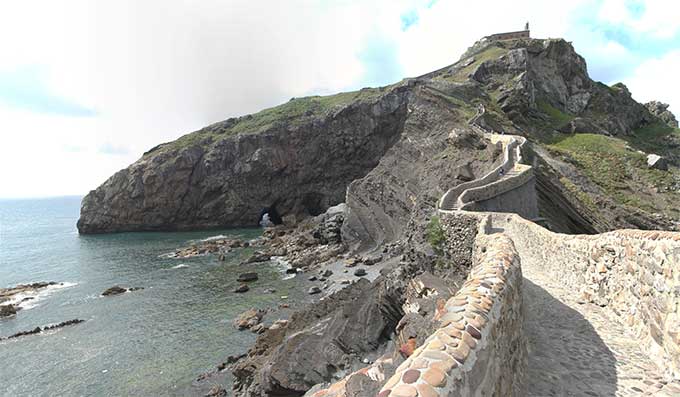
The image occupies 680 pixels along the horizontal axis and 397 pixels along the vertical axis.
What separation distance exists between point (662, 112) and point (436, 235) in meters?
95.1

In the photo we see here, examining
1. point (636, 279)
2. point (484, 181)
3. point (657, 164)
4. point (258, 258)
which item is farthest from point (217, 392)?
point (657, 164)

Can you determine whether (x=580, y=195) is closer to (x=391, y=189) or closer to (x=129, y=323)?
(x=391, y=189)

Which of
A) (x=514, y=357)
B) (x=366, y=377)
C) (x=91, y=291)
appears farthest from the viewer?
(x=91, y=291)

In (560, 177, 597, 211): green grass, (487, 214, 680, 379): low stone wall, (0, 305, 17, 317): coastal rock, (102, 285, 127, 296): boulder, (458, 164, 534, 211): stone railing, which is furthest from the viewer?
(102, 285, 127, 296): boulder

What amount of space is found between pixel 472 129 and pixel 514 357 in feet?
160

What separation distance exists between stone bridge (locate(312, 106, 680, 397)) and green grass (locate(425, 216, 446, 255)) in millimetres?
7822

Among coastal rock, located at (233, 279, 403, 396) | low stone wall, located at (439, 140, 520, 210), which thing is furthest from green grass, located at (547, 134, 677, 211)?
coastal rock, located at (233, 279, 403, 396)

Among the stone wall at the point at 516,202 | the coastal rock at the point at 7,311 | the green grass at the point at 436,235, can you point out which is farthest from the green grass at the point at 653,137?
the coastal rock at the point at 7,311

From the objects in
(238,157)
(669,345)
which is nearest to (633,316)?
(669,345)

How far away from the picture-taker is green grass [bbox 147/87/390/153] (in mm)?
94819

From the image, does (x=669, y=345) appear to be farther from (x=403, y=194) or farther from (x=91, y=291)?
(x=91, y=291)

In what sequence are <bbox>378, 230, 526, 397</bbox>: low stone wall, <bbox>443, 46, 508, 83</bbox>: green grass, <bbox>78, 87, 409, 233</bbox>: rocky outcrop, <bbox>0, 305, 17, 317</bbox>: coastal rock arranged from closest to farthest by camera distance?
<bbox>378, 230, 526, 397</bbox>: low stone wall < <bbox>0, 305, 17, 317</bbox>: coastal rock < <bbox>443, 46, 508, 83</bbox>: green grass < <bbox>78, 87, 409, 233</bbox>: rocky outcrop

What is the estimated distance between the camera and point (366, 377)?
21.2 feet

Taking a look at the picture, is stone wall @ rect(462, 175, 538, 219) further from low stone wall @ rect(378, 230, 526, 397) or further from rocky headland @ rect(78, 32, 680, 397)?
low stone wall @ rect(378, 230, 526, 397)
